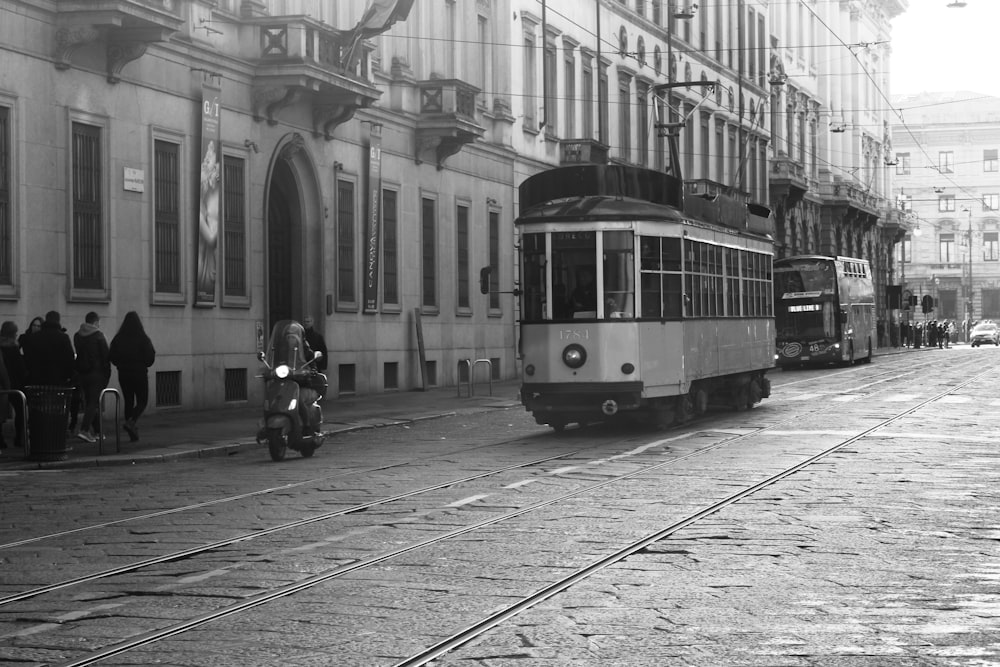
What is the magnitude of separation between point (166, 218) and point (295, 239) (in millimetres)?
5347

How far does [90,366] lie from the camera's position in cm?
2014

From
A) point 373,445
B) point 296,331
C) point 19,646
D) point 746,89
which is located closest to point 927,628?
point 19,646

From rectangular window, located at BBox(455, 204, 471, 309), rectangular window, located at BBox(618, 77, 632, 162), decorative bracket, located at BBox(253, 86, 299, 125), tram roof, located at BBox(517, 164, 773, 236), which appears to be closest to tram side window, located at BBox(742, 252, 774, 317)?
tram roof, located at BBox(517, 164, 773, 236)

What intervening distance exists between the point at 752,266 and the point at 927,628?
62.5ft

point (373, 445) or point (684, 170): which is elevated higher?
point (684, 170)

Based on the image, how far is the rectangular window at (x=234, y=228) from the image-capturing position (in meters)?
28.0

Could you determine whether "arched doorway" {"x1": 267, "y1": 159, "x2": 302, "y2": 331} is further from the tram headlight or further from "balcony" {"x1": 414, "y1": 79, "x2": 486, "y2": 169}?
the tram headlight

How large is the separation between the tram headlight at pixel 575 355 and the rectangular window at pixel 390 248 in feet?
45.8

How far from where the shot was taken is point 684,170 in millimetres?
57625

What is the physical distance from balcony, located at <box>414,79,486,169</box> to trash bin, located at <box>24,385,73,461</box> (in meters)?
18.7

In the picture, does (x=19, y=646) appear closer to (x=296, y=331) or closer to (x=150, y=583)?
(x=150, y=583)

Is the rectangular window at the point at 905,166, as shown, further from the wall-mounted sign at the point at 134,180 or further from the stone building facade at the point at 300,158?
the wall-mounted sign at the point at 134,180

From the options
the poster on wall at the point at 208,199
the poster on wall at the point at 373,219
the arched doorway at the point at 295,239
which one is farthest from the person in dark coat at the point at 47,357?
the poster on wall at the point at 373,219

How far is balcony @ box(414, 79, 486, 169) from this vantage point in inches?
1403
